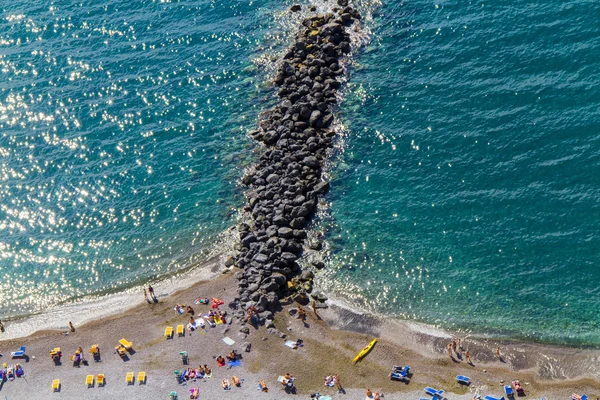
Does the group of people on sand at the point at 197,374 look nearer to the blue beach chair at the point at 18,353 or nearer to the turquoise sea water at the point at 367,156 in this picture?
the turquoise sea water at the point at 367,156

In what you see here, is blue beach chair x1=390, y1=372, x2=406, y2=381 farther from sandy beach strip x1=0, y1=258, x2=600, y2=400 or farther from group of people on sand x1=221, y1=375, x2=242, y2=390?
group of people on sand x1=221, y1=375, x2=242, y2=390

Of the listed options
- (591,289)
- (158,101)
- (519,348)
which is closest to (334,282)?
(519,348)

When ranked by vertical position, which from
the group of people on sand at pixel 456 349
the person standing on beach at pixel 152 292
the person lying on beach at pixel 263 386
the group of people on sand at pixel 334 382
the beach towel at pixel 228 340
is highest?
the person standing on beach at pixel 152 292

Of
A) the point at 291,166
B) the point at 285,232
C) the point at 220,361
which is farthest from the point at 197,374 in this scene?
the point at 291,166

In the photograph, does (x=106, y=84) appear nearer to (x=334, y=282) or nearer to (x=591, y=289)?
(x=334, y=282)

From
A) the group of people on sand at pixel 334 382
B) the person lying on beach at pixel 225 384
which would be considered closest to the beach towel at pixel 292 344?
the group of people on sand at pixel 334 382

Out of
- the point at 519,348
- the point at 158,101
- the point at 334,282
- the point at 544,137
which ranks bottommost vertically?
the point at 519,348
